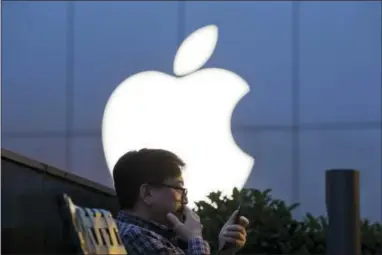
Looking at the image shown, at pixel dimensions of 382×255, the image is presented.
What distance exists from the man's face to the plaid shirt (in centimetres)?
5

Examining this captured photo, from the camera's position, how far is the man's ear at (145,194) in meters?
2.95

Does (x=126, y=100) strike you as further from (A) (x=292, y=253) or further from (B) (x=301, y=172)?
(A) (x=292, y=253)

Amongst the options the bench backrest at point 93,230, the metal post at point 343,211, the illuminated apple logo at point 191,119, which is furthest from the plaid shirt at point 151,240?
the illuminated apple logo at point 191,119

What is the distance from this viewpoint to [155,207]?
2928 mm

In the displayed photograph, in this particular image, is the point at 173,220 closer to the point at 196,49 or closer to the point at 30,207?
the point at 30,207

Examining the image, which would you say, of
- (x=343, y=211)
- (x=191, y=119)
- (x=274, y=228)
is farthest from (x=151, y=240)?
(x=191, y=119)

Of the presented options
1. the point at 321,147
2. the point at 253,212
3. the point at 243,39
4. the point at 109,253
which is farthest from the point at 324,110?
the point at 109,253

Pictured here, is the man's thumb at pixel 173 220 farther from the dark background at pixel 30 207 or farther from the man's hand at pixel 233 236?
the dark background at pixel 30 207

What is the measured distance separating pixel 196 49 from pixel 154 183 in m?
6.26

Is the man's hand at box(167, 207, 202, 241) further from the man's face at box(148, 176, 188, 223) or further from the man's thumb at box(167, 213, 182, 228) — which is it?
the man's face at box(148, 176, 188, 223)

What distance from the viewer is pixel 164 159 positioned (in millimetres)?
2959

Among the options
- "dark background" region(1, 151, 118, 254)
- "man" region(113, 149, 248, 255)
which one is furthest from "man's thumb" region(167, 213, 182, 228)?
"dark background" region(1, 151, 118, 254)

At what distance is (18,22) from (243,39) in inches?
102

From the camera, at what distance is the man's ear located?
2.95 m
